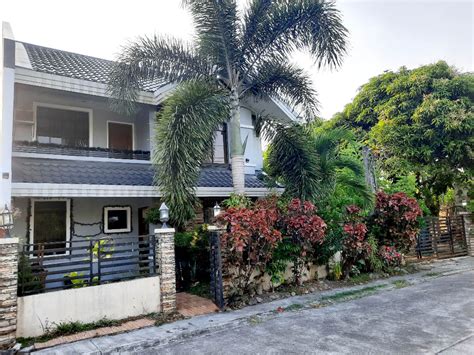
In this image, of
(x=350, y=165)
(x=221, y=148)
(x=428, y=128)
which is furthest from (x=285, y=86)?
(x=428, y=128)

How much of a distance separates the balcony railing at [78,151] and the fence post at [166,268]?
4676mm

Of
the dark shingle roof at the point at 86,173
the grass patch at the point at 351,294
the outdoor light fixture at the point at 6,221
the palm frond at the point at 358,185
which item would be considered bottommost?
the grass patch at the point at 351,294

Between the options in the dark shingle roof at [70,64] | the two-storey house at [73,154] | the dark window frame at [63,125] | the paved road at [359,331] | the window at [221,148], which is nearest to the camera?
the paved road at [359,331]

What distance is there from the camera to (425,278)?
1130cm

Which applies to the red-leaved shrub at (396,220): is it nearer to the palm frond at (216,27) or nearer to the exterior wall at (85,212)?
the palm frond at (216,27)

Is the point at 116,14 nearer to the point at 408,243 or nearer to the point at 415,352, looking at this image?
the point at 415,352

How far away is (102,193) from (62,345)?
4.23m

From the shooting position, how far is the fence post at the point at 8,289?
18.9 ft

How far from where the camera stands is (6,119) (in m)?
7.68

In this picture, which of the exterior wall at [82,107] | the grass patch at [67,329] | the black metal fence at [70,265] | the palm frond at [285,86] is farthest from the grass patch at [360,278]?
the exterior wall at [82,107]

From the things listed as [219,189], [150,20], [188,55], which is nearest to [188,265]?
[219,189]

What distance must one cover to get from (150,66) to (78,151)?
354cm

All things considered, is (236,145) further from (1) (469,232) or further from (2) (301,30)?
(1) (469,232)

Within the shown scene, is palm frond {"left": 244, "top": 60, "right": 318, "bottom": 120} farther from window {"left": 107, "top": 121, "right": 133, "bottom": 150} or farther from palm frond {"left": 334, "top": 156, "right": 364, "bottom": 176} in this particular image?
window {"left": 107, "top": 121, "right": 133, "bottom": 150}
